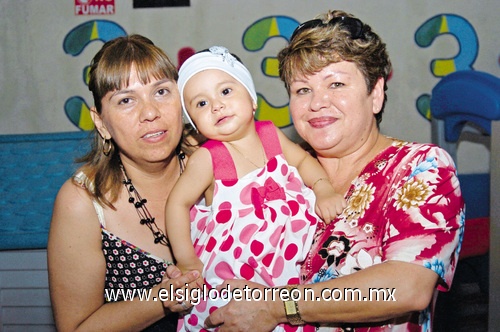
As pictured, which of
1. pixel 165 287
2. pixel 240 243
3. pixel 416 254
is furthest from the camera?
pixel 165 287

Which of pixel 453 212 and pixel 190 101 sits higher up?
pixel 190 101

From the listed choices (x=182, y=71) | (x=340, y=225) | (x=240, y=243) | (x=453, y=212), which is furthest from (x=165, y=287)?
(x=453, y=212)

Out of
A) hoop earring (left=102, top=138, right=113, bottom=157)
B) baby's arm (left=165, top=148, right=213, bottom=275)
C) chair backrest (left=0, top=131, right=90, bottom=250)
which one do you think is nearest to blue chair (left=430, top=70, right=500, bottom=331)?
baby's arm (left=165, top=148, right=213, bottom=275)

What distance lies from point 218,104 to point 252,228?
0.47 metres

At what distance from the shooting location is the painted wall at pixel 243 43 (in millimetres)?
4254

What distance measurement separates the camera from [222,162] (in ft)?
6.28

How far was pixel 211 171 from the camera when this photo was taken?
191cm

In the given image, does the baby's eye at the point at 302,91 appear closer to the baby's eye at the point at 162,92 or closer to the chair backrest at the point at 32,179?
the baby's eye at the point at 162,92

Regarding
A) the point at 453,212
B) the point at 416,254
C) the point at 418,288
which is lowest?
the point at 418,288

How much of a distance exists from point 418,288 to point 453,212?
10.4 inches

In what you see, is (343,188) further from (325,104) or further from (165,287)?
(165,287)

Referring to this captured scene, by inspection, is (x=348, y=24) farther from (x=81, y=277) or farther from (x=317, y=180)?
(x=81, y=277)

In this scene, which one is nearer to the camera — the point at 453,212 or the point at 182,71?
the point at 453,212

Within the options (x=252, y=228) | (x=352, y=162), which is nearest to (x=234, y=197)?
(x=252, y=228)
